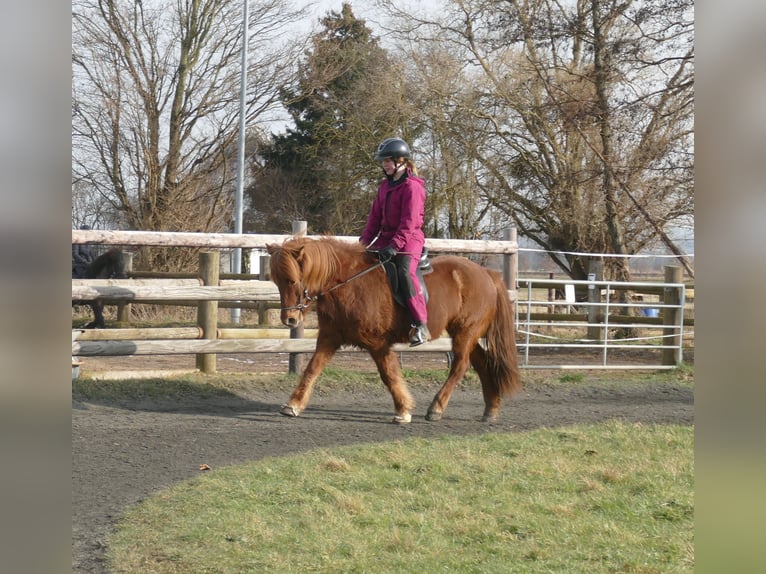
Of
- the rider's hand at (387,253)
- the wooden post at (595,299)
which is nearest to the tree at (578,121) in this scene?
the wooden post at (595,299)

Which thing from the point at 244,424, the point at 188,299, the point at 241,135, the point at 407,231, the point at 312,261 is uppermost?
the point at 241,135

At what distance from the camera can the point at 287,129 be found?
2764cm

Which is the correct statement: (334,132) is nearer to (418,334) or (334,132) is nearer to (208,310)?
(208,310)

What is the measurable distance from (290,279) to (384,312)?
95 cm

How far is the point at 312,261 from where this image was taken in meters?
7.35

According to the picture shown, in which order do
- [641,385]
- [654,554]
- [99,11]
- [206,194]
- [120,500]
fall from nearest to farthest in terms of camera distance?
1. [654,554]
2. [120,500]
3. [641,385]
4. [99,11]
5. [206,194]

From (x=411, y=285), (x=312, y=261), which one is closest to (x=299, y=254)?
(x=312, y=261)

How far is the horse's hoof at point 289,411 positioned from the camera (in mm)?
7848

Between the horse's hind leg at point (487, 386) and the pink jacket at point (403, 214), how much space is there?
1.38 meters

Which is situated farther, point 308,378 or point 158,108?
point 158,108

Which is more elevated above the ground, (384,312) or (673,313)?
(384,312)
